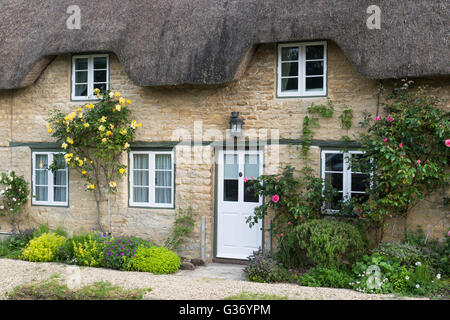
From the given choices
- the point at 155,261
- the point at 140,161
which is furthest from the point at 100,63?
the point at 155,261

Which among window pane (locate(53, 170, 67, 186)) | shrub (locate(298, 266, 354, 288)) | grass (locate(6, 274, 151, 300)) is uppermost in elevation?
window pane (locate(53, 170, 67, 186))

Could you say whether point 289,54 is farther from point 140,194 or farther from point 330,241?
→ point 140,194

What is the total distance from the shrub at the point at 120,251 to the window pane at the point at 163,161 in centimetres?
153

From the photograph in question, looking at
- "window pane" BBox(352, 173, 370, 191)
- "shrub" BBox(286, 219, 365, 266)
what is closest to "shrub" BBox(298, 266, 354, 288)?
"shrub" BBox(286, 219, 365, 266)

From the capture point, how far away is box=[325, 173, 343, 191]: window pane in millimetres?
8695

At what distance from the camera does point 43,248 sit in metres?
9.21

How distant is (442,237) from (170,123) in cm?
525

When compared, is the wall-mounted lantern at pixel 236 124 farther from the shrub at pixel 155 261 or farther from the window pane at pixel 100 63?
the window pane at pixel 100 63

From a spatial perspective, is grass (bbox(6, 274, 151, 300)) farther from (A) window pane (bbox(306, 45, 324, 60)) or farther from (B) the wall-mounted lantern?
(A) window pane (bbox(306, 45, 324, 60))

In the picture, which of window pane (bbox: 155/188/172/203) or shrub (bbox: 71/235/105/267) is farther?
window pane (bbox: 155/188/172/203)

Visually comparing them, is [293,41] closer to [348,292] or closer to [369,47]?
[369,47]

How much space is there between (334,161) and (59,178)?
5783 mm

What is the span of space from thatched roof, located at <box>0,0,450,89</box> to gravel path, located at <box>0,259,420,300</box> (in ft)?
11.3
